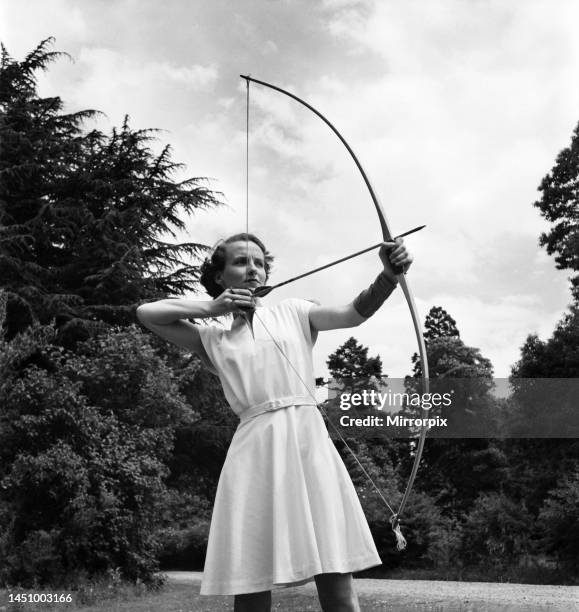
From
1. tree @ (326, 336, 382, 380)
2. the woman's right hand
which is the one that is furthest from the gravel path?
tree @ (326, 336, 382, 380)

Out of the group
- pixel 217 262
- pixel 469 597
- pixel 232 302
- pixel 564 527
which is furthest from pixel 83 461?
pixel 232 302

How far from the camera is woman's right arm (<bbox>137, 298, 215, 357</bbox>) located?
215 centimetres

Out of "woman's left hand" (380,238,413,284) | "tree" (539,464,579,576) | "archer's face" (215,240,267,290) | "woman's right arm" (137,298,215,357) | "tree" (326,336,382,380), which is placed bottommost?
"tree" (539,464,579,576)

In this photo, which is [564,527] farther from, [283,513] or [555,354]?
[283,513]

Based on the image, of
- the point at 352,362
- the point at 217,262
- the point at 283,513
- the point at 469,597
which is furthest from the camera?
the point at 352,362

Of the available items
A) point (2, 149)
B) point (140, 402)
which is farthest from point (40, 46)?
point (140, 402)

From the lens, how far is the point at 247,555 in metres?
1.87

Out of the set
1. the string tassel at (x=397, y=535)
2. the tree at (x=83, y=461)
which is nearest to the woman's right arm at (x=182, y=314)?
the string tassel at (x=397, y=535)

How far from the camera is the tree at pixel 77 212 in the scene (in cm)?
1295

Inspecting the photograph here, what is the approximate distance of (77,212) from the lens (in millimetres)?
13578

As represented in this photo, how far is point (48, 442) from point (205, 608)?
126 inches

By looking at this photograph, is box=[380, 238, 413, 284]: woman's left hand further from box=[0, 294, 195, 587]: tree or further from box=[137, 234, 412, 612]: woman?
box=[0, 294, 195, 587]: tree

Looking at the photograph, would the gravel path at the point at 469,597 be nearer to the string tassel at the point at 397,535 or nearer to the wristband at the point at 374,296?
the string tassel at the point at 397,535

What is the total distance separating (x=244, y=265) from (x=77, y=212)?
12.0 m
